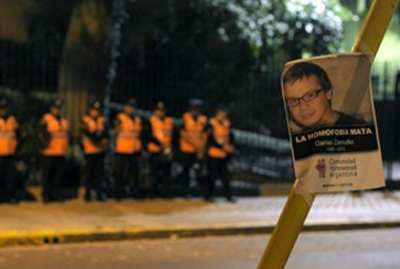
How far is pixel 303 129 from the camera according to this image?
12.5 feet

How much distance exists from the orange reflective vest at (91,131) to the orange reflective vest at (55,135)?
1.17ft

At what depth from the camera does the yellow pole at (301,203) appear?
3.85 meters

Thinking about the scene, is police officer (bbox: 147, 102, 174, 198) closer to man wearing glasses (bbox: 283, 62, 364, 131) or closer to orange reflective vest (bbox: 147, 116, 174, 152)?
orange reflective vest (bbox: 147, 116, 174, 152)

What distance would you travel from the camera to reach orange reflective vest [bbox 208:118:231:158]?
13031 mm

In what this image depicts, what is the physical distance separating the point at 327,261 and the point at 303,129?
5394 millimetres

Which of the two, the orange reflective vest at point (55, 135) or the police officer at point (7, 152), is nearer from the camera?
the police officer at point (7, 152)

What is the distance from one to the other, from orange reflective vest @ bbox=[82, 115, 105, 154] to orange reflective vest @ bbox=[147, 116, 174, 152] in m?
0.89

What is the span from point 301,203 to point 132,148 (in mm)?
9186

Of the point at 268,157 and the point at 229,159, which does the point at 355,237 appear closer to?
the point at 229,159

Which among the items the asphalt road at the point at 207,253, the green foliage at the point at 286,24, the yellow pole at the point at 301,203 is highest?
the green foliage at the point at 286,24

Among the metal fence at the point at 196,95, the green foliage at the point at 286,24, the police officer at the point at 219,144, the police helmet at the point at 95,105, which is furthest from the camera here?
the green foliage at the point at 286,24

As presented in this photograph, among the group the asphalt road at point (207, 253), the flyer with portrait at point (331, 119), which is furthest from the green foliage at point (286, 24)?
the flyer with portrait at point (331, 119)

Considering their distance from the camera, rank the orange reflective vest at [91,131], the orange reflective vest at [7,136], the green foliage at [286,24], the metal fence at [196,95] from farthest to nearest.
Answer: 1. the green foliage at [286,24]
2. the metal fence at [196,95]
3. the orange reflective vest at [91,131]
4. the orange reflective vest at [7,136]

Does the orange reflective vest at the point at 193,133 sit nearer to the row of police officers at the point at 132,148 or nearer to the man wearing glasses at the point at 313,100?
the row of police officers at the point at 132,148
